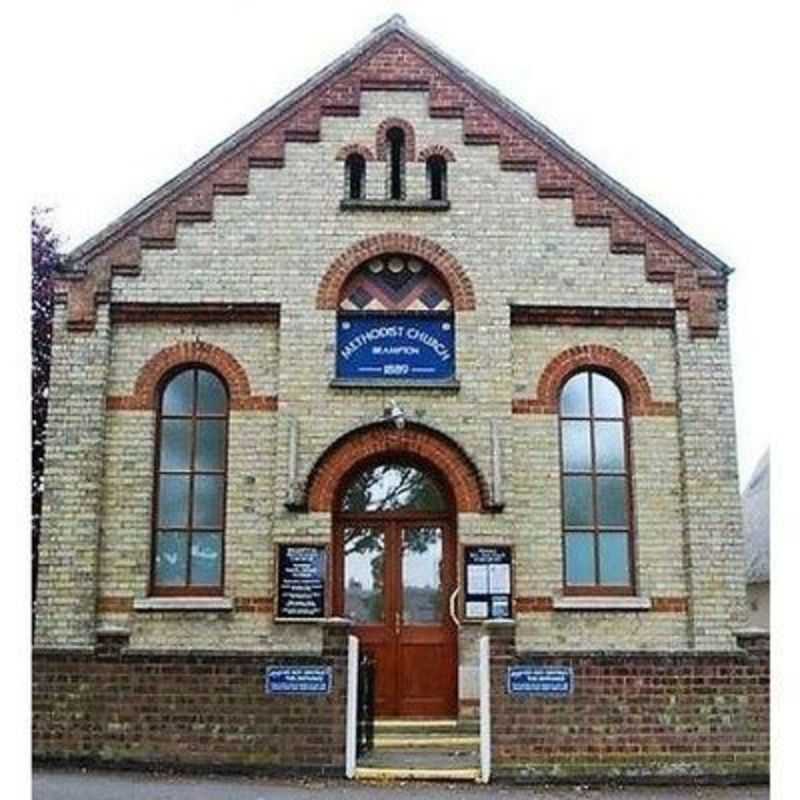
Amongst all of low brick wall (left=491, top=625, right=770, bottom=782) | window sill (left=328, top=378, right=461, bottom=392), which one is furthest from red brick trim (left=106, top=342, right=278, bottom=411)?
low brick wall (left=491, top=625, right=770, bottom=782)

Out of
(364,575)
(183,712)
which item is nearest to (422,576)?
(364,575)

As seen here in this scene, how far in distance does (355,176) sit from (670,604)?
690cm

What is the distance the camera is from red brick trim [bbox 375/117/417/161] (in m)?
15.1

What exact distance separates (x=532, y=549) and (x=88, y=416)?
575cm

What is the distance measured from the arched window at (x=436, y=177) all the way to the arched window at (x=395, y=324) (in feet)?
3.23

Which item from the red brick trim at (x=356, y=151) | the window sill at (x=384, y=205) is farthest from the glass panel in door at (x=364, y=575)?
the red brick trim at (x=356, y=151)

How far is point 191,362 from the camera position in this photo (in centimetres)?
1446

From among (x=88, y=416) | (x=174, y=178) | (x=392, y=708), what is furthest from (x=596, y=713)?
(x=174, y=178)

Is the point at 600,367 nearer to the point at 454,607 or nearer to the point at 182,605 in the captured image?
the point at 454,607

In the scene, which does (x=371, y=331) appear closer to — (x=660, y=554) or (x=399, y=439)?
(x=399, y=439)

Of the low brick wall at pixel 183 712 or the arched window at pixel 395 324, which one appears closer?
the low brick wall at pixel 183 712

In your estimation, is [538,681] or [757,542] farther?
[757,542]

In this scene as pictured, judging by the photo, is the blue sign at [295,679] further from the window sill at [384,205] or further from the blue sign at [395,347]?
the window sill at [384,205]

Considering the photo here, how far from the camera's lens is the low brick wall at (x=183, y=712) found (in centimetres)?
1185
